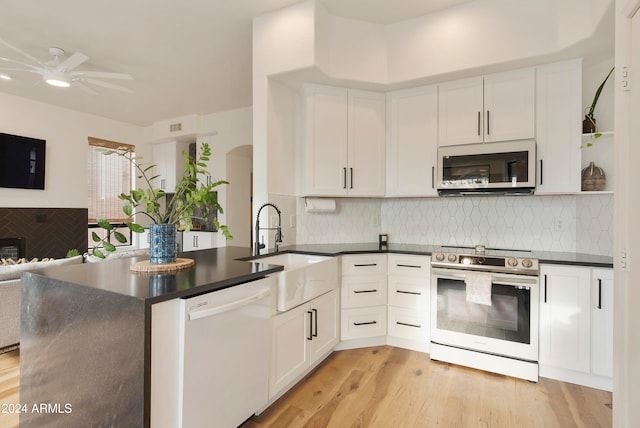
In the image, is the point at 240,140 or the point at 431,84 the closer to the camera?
the point at 431,84

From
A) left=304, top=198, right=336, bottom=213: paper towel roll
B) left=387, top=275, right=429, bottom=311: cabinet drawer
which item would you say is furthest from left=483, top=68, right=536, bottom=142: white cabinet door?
left=304, top=198, right=336, bottom=213: paper towel roll

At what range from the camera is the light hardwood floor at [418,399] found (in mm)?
1882

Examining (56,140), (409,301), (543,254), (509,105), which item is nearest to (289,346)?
(409,301)

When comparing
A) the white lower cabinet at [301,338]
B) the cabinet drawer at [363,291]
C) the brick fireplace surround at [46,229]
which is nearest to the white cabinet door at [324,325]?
the white lower cabinet at [301,338]

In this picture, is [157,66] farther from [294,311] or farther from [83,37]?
[294,311]

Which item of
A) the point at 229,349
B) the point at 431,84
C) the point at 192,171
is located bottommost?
the point at 229,349

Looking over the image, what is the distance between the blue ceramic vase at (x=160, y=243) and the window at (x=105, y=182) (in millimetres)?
4206

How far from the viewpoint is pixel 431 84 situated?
3.03 m

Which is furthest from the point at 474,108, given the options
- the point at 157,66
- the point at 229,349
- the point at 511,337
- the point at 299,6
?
the point at 157,66

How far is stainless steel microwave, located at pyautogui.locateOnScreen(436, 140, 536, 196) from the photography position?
2.64 m

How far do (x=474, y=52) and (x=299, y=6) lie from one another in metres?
1.56

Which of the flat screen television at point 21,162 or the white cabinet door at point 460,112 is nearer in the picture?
the white cabinet door at point 460,112

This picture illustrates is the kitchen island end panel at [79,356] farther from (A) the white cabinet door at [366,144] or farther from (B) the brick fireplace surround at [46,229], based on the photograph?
(B) the brick fireplace surround at [46,229]

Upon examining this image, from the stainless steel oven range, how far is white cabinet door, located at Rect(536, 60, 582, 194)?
72 centimetres
